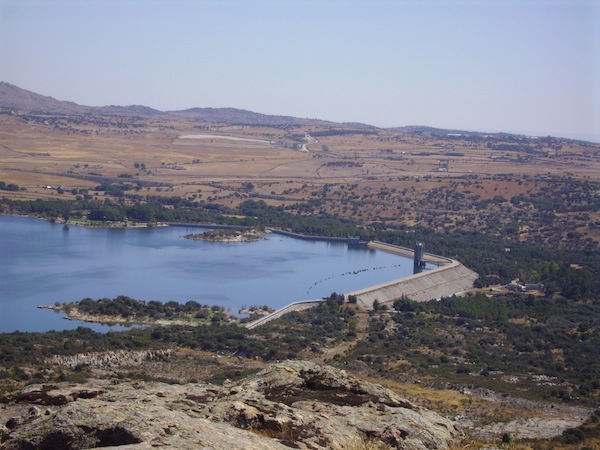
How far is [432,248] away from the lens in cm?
4922

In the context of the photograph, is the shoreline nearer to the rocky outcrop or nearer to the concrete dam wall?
the rocky outcrop

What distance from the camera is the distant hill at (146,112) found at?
15212 cm

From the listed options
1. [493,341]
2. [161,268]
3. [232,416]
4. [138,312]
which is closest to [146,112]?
[161,268]

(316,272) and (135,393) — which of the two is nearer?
(135,393)

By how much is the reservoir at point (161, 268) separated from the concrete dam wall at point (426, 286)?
2485 mm

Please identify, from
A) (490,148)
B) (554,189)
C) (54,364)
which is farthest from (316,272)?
(490,148)

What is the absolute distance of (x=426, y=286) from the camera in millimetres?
38188

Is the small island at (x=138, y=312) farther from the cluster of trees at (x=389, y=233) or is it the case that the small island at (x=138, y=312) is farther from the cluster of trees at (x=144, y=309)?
the cluster of trees at (x=389, y=233)

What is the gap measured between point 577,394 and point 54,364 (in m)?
11.6

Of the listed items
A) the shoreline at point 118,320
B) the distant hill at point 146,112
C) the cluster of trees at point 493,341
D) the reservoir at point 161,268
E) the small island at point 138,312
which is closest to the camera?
the cluster of trees at point 493,341

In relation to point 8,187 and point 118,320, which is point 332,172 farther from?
point 118,320

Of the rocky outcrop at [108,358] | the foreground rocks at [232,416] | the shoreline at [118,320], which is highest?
the foreground rocks at [232,416]

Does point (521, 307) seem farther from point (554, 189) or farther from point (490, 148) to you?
point (490, 148)

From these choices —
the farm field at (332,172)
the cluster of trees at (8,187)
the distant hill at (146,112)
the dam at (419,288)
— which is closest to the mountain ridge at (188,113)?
the distant hill at (146,112)
